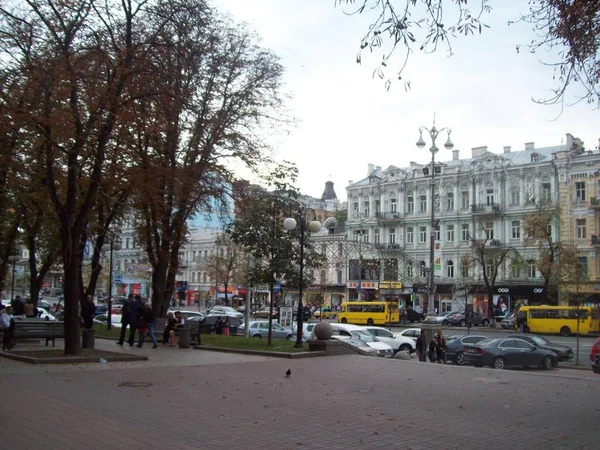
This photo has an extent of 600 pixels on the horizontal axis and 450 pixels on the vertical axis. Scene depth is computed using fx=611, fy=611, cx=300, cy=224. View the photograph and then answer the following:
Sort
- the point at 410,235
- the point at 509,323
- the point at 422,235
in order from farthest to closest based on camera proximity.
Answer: the point at 410,235, the point at 422,235, the point at 509,323

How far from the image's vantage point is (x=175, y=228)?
25844 mm

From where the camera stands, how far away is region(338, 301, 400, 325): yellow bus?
56.1 m

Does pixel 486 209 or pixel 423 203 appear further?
pixel 423 203

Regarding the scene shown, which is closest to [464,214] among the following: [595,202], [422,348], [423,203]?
[423,203]

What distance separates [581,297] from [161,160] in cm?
2579

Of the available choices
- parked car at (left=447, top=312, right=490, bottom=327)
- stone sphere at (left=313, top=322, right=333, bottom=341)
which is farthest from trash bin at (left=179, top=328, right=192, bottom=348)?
parked car at (left=447, top=312, right=490, bottom=327)

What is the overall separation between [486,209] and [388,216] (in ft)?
37.4

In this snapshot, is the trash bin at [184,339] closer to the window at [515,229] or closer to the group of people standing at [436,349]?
the group of people standing at [436,349]

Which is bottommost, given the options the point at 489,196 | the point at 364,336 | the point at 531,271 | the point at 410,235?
the point at 364,336

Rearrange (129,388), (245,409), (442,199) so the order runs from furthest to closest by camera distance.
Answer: (442,199), (129,388), (245,409)

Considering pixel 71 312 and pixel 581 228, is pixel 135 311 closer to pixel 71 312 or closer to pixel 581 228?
pixel 71 312

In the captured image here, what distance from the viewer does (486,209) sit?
6100 centimetres

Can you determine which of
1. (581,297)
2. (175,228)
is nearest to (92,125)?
(175,228)

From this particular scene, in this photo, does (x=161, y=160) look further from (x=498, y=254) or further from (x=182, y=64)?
(x=498, y=254)
